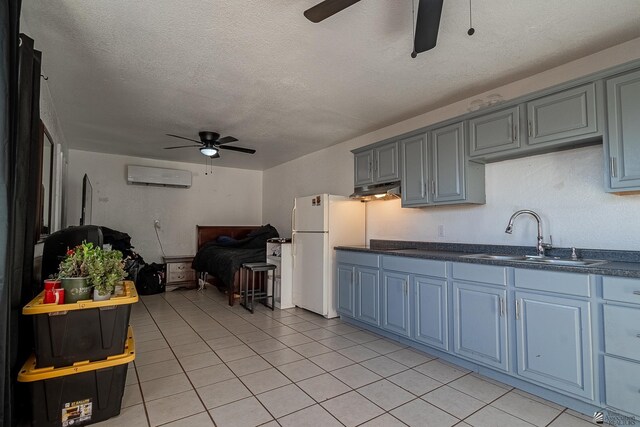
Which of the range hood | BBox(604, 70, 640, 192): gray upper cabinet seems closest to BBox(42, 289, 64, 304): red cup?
the range hood

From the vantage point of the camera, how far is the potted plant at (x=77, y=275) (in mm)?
1849

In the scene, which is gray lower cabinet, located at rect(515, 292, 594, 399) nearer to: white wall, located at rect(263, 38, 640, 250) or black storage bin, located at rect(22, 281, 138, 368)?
white wall, located at rect(263, 38, 640, 250)

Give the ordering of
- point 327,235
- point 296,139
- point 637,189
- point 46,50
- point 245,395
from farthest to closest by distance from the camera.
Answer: point 296,139 < point 327,235 < point 46,50 < point 245,395 < point 637,189

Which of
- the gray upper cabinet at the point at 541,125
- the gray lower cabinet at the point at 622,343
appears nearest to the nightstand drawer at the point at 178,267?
the gray upper cabinet at the point at 541,125

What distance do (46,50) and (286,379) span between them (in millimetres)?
3184

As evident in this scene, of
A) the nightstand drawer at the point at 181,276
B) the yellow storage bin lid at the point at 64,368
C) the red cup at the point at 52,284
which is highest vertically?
the red cup at the point at 52,284

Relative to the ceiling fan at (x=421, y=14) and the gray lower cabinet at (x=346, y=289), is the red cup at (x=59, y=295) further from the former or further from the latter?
the gray lower cabinet at (x=346, y=289)

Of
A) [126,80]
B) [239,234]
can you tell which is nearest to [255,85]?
[126,80]

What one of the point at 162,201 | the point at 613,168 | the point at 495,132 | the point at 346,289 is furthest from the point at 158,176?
the point at 613,168

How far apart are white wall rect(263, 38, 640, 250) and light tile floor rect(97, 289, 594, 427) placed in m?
1.28

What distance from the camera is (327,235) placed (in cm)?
418

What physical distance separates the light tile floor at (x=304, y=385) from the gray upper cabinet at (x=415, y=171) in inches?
61.3

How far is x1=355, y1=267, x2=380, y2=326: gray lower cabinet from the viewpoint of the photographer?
3494 mm

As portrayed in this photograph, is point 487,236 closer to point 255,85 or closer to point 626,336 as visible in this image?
point 626,336
